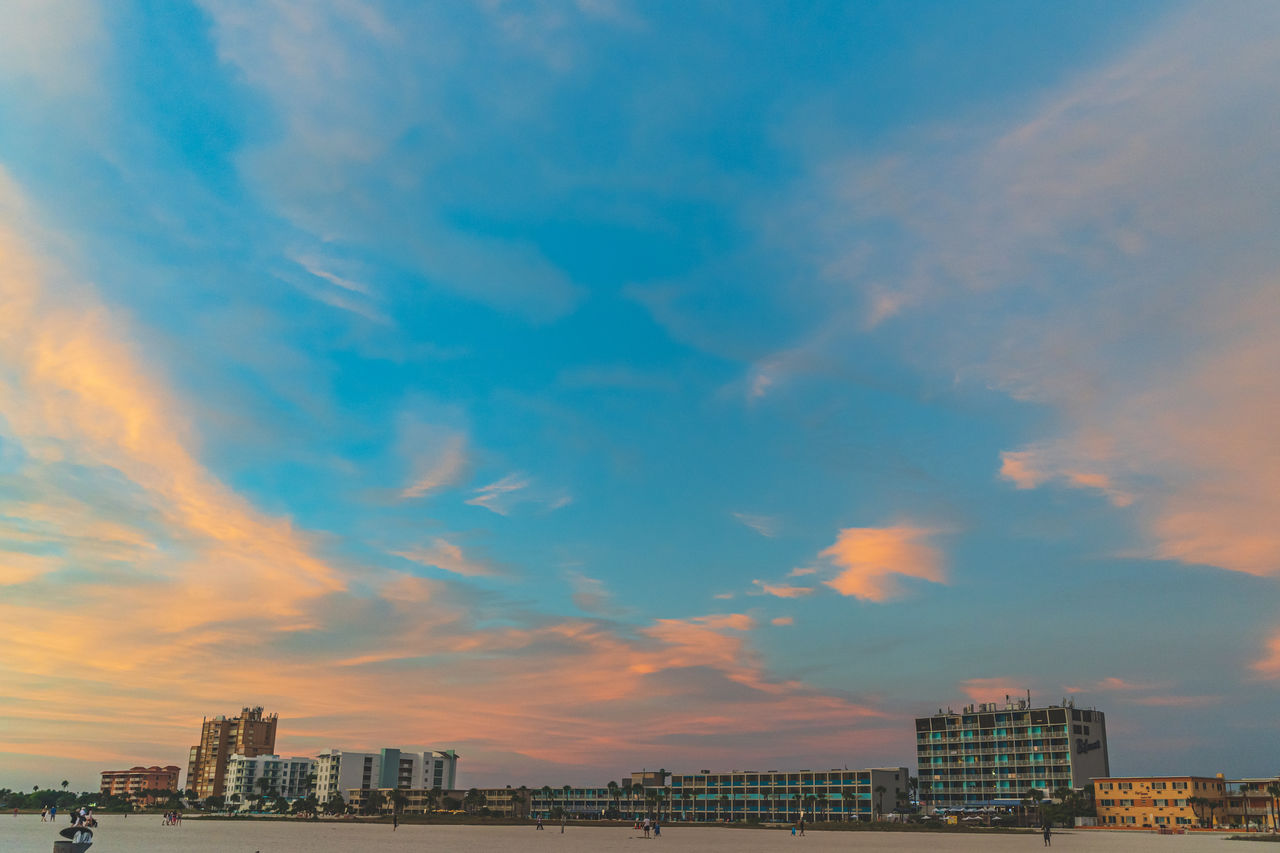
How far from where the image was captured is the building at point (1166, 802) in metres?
170

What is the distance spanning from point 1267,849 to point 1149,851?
1441 cm

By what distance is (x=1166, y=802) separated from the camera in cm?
17262

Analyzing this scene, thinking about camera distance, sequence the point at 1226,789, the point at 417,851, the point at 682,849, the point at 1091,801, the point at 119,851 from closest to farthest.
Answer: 1. the point at 119,851
2. the point at 417,851
3. the point at 682,849
4. the point at 1226,789
5. the point at 1091,801

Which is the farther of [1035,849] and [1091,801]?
[1091,801]

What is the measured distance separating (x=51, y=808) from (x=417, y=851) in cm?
8625

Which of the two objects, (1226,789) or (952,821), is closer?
(1226,789)

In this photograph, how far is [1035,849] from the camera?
323 ft

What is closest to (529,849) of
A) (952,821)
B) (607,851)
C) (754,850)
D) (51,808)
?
(607,851)

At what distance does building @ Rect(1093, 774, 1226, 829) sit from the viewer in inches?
6683

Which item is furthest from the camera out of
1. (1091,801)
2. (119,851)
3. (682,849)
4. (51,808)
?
(1091,801)

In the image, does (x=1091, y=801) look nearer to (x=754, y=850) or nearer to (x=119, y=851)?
(x=754, y=850)

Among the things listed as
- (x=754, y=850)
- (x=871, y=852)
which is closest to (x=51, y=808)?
(x=754, y=850)

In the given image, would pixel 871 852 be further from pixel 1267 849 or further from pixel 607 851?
pixel 1267 849

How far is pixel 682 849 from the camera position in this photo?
95188 mm
